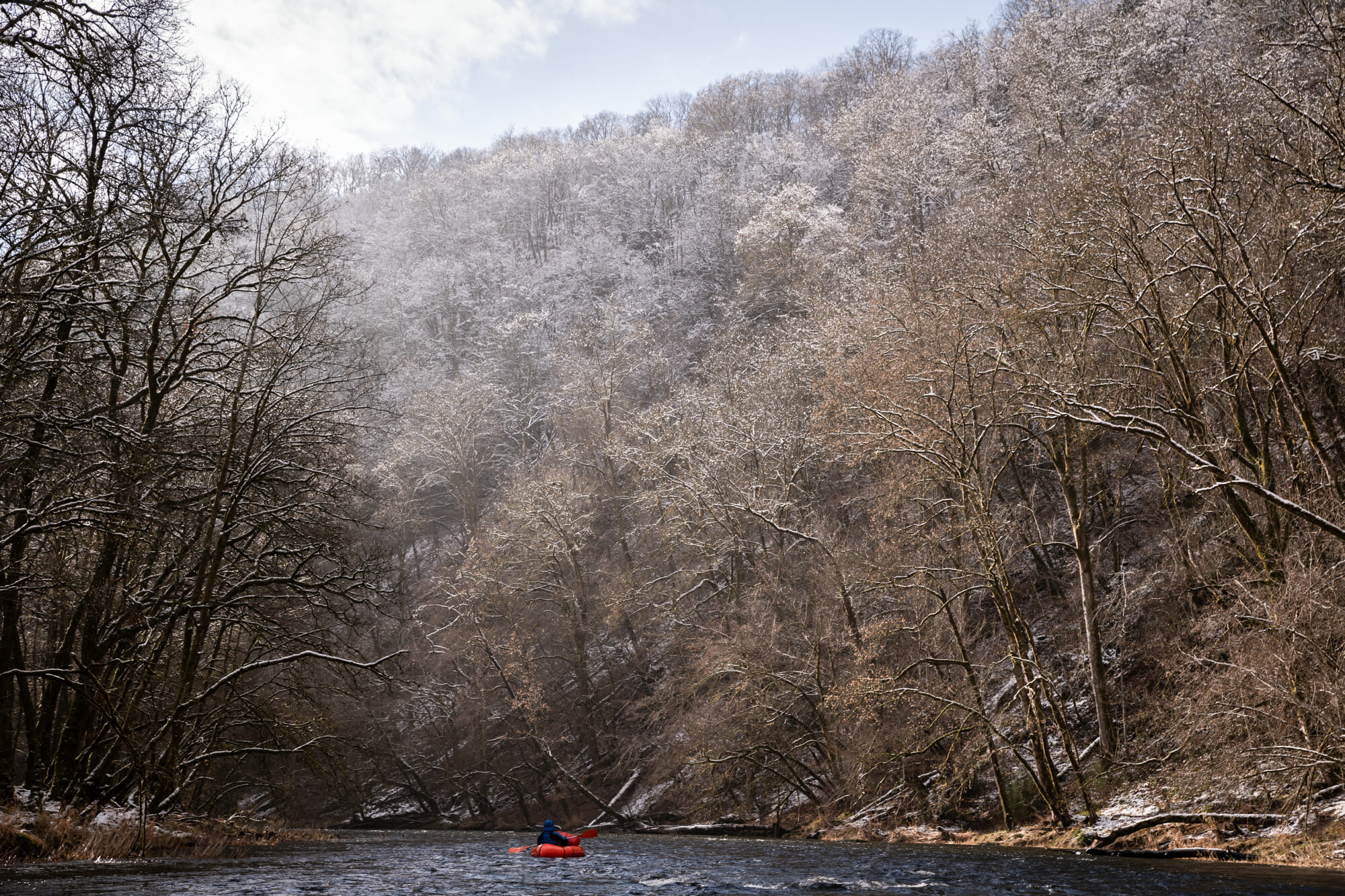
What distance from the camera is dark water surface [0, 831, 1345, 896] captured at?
10.3m

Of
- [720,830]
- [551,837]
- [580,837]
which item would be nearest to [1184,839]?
[551,837]

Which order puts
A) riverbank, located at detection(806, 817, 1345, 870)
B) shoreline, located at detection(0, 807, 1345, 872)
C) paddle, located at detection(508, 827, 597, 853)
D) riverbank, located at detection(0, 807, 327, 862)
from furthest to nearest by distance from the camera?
paddle, located at detection(508, 827, 597, 853) < riverbank, located at detection(806, 817, 1345, 870) < shoreline, located at detection(0, 807, 1345, 872) < riverbank, located at detection(0, 807, 327, 862)

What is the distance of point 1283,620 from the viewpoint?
43.1 feet

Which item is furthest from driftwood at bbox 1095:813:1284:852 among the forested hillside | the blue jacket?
the blue jacket

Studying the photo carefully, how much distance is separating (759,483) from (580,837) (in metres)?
11.6

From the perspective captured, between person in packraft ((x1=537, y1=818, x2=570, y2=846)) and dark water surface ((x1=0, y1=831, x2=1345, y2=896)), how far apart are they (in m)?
0.74

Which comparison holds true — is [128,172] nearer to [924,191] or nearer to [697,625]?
[697,625]

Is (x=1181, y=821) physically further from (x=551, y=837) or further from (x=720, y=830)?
(x=720, y=830)

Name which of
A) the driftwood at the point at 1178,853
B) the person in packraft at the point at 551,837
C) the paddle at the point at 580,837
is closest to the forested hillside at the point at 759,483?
the driftwood at the point at 1178,853

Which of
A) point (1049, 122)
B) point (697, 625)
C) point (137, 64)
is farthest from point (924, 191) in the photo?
point (137, 64)

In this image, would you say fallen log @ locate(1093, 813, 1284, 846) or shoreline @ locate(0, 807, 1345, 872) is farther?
fallen log @ locate(1093, 813, 1284, 846)

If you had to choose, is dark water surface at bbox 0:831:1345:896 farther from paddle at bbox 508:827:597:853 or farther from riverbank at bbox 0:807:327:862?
paddle at bbox 508:827:597:853

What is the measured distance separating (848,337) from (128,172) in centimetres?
1941

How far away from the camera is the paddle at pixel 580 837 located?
19.3 meters
